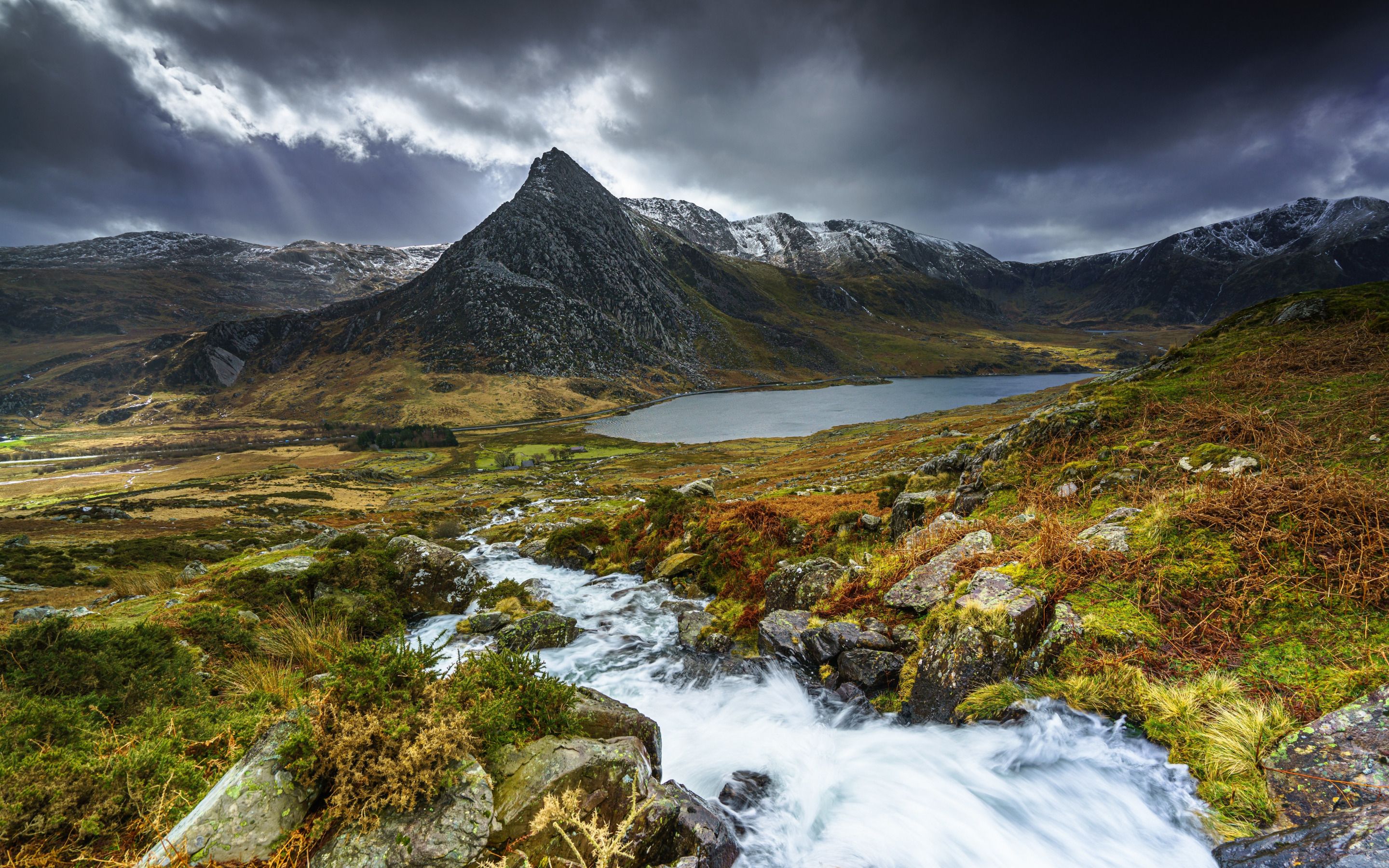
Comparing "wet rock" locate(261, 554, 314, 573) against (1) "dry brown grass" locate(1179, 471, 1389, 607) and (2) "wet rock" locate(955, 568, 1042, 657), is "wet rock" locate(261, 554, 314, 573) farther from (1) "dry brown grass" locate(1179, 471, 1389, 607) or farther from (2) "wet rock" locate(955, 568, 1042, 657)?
(1) "dry brown grass" locate(1179, 471, 1389, 607)

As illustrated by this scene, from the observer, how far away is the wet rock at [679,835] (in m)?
4.70

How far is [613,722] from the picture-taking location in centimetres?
622

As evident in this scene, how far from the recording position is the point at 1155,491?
26.6 feet

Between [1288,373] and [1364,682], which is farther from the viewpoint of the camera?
[1288,373]

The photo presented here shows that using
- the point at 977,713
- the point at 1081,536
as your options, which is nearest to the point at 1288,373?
the point at 1081,536

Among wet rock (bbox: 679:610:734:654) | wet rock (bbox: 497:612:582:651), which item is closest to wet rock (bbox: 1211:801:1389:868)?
wet rock (bbox: 679:610:734:654)

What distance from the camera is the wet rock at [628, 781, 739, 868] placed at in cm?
470

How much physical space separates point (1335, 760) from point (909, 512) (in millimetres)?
8634

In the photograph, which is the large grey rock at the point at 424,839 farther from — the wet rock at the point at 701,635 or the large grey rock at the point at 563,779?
the wet rock at the point at 701,635

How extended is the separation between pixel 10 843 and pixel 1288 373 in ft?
63.7

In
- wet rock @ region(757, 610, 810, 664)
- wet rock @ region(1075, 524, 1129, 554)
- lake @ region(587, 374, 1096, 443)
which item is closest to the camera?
wet rock @ region(1075, 524, 1129, 554)

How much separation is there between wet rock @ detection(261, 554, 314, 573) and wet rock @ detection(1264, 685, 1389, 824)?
19.1 meters

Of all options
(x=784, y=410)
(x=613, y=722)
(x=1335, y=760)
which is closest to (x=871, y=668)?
(x=613, y=722)

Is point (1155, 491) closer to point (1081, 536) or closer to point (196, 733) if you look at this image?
point (1081, 536)
